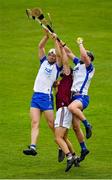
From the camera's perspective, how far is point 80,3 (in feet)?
126

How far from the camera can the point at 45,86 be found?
17969mm

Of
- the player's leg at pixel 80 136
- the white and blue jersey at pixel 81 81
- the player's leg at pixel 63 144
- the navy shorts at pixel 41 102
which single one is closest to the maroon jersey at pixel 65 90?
the white and blue jersey at pixel 81 81

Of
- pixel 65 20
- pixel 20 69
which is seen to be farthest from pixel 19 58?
pixel 65 20

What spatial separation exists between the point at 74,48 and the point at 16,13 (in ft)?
21.1

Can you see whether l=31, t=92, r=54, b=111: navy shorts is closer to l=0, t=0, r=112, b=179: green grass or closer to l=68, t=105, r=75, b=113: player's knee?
l=68, t=105, r=75, b=113: player's knee

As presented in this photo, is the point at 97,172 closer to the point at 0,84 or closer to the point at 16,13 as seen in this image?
the point at 0,84

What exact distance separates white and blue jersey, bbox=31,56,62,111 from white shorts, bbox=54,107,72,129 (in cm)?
38

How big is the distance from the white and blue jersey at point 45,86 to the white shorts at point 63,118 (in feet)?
1.24

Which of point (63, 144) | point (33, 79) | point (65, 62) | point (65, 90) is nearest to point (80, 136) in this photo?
point (63, 144)

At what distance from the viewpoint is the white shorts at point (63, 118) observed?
690 inches

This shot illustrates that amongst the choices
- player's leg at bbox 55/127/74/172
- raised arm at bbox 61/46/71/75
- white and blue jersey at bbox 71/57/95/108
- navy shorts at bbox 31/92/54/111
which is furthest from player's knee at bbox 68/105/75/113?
raised arm at bbox 61/46/71/75

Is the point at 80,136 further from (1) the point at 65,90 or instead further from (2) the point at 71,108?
(1) the point at 65,90

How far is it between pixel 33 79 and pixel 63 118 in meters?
10.1

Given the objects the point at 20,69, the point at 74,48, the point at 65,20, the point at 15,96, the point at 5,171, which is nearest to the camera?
the point at 5,171
